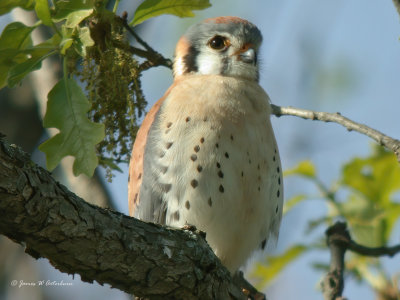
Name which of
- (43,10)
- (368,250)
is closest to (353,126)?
(368,250)

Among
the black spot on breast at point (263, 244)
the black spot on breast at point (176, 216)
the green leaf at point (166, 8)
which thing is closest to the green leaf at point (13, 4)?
the green leaf at point (166, 8)

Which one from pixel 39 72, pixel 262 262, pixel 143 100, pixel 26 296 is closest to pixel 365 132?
pixel 143 100

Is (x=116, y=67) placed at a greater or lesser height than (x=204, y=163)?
greater

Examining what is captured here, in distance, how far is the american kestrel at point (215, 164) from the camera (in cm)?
490

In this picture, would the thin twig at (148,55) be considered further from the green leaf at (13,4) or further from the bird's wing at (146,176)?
the green leaf at (13,4)

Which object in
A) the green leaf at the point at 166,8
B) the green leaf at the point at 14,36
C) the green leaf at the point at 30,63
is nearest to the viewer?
the green leaf at the point at 30,63

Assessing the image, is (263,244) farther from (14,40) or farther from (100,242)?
(14,40)

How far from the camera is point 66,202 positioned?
127 inches

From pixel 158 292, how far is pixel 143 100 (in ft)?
5.04

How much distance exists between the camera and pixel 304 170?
581 cm

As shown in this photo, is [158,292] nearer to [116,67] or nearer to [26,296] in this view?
[116,67]

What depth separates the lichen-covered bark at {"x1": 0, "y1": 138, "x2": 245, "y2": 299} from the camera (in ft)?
9.83

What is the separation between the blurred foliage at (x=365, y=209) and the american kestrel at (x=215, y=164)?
42 centimetres

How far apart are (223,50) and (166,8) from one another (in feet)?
4.21
